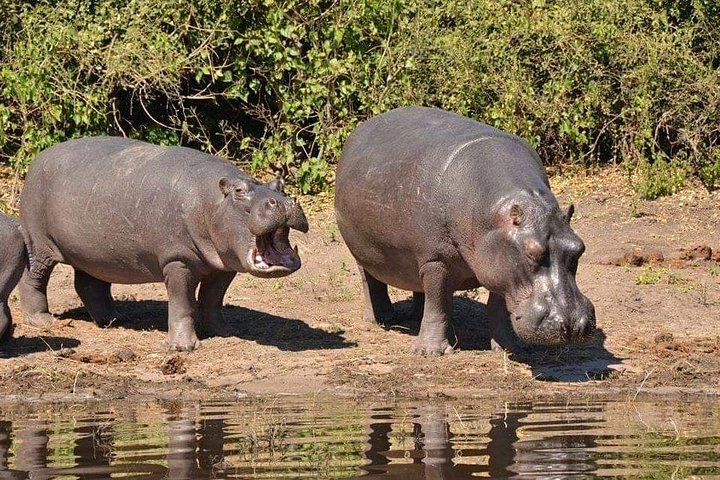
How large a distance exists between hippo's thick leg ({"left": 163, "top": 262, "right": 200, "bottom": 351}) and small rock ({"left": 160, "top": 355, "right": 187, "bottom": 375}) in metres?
0.49

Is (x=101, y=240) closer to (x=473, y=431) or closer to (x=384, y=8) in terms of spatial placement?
(x=473, y=431)

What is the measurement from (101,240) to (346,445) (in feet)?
13.8

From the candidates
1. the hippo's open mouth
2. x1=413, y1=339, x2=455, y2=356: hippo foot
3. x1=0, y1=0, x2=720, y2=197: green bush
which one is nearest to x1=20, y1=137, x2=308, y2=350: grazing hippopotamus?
the hippo's open mouth

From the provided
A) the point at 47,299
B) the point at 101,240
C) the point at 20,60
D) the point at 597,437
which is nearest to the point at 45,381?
the point at 101,240

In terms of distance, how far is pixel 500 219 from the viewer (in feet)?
28.3

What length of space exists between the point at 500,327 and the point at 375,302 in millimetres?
1472

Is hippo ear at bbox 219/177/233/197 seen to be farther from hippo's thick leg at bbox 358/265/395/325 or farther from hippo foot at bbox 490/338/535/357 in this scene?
hippo foot at bbox 490/338/535/357

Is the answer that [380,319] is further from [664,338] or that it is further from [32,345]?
Answer: [32,345]

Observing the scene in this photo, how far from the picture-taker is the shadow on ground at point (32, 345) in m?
9.83

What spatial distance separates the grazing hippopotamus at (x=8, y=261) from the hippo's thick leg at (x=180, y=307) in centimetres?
97

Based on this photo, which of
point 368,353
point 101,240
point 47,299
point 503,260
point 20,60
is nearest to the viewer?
point 503,260

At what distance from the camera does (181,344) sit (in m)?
9.95

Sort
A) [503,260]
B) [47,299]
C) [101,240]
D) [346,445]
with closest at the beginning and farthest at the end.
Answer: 1. [346,445]
2. [503,260]
3. [101,240]
4. [47,299]

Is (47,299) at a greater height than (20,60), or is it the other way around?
(20,60)
